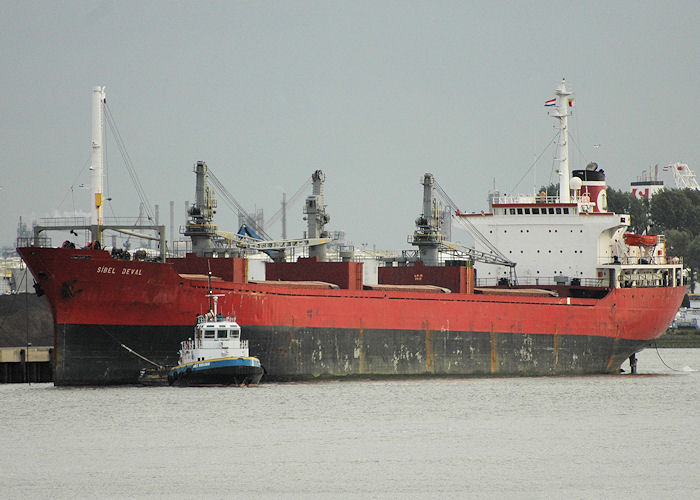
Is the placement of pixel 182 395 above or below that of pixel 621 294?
below

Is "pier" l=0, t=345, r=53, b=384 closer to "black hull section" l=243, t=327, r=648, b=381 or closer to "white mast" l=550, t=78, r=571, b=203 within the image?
"black hull section" l=243, t=327, r=648, b=381

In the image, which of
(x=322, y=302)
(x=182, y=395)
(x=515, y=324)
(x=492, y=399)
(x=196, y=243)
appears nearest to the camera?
(x=182, y=395)

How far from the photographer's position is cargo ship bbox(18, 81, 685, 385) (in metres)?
29.8

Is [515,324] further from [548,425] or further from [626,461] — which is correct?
[626,461]

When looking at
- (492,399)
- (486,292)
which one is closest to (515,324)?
(486,292)

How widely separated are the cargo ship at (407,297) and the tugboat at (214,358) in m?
0.63

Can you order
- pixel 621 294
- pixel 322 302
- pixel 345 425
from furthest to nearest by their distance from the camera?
pixel 621 294 → pixel 322 302 → pixel 345 425

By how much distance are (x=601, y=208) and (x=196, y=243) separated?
53.7ft

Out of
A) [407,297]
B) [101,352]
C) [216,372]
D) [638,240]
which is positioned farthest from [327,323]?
[638,240]

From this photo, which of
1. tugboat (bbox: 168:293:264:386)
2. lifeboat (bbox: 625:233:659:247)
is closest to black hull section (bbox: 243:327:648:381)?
tugboat (bbox: 168:293:264:386)

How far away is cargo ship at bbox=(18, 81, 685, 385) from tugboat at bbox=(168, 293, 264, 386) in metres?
0.63

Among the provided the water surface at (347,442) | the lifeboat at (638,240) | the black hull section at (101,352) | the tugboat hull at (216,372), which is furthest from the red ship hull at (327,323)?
the lifeboat at (638,240)

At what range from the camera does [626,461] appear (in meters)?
21.0

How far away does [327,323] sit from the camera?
33.5m
